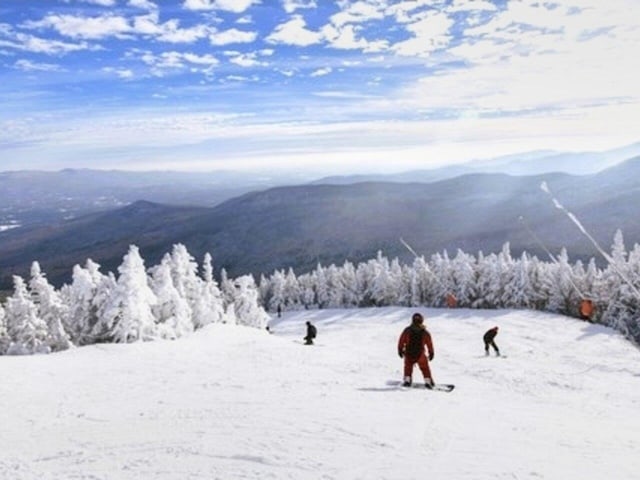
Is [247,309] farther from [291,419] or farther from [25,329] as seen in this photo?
[291,419]

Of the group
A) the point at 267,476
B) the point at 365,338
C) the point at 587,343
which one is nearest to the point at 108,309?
the point at 365,338

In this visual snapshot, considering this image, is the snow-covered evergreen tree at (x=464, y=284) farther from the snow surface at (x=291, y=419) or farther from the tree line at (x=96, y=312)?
the snow surface at (x=291, y=419)

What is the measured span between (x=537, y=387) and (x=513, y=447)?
10.4 m

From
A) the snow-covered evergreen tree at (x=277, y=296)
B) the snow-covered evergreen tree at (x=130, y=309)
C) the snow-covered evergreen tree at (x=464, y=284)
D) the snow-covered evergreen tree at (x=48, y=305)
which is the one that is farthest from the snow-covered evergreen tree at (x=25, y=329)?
the snow-covered evergreen tree at (x=277, y=296)

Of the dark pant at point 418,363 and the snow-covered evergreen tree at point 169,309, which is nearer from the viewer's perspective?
the dark pant at point 418,363

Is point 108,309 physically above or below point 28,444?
below

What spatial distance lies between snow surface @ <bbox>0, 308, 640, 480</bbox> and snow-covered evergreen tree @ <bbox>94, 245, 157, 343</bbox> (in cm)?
1090

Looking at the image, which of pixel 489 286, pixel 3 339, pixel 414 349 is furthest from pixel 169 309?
pixel 489 286

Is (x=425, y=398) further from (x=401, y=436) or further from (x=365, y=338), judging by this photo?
(x=365, y=338)

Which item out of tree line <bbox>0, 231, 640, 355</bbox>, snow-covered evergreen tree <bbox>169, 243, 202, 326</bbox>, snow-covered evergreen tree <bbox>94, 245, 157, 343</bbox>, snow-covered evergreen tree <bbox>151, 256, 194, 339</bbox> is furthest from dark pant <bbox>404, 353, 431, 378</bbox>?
snow-covered evergreen tree <bbox>169, 243, 202, 326</bbox>

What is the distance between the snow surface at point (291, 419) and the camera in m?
8.48

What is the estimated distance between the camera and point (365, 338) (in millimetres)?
43281

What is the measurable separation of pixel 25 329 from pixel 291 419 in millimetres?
33941

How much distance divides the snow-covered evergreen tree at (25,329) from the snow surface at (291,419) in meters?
19.8
